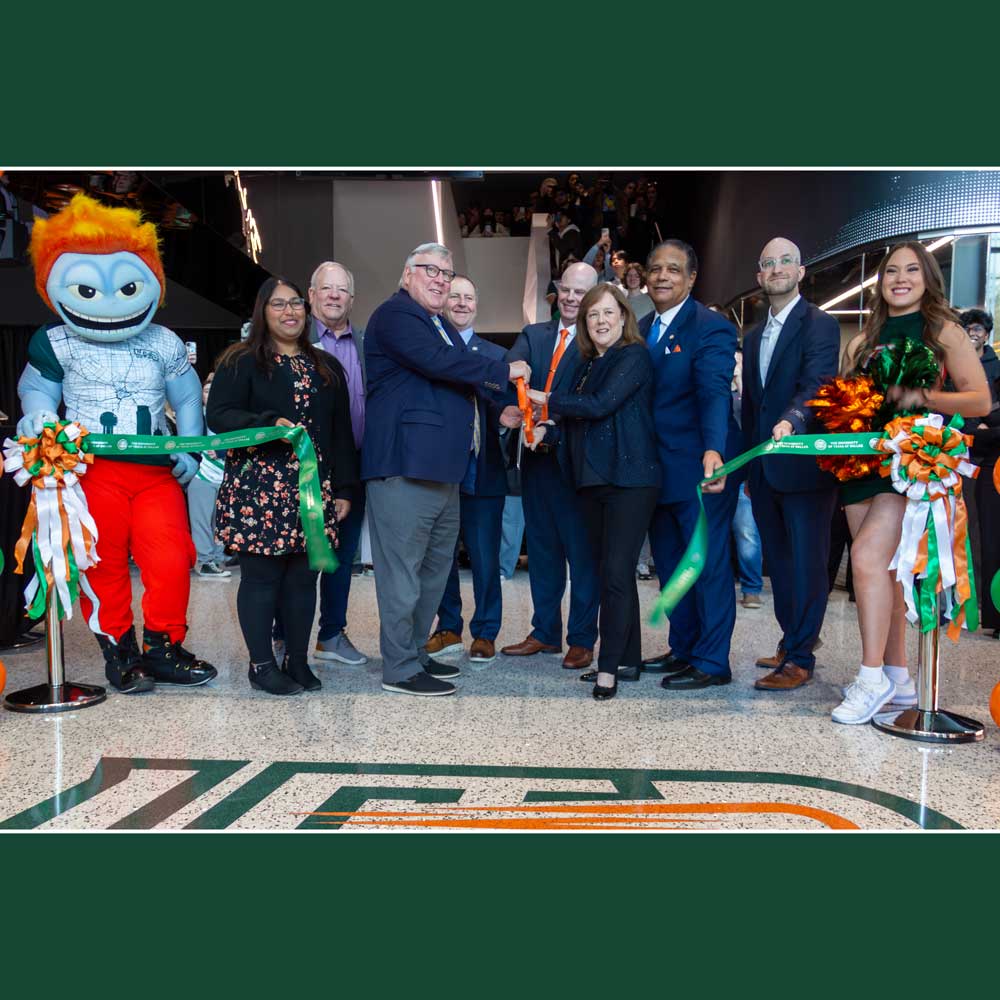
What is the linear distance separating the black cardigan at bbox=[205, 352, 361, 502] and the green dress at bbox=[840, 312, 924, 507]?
1737mm

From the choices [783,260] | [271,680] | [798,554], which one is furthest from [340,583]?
[783,260]

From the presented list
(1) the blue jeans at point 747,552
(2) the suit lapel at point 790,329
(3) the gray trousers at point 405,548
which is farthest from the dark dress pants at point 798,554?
(1) the blue jeans at point 747,552

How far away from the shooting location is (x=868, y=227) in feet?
21.7

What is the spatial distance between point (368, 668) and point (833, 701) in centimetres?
179

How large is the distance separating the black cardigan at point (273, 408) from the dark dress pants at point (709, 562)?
118 cm

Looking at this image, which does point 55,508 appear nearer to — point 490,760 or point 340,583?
point 340,583

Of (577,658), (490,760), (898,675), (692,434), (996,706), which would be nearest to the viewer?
(490,760)

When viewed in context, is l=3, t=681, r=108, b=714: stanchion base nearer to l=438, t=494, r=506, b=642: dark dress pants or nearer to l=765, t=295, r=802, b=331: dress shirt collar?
l=438, t=494, r=506, b=642: dark dress pants

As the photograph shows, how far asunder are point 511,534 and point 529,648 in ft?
7.51

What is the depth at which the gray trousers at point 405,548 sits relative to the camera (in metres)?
3.31

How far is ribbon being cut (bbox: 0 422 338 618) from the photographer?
3.24 metres

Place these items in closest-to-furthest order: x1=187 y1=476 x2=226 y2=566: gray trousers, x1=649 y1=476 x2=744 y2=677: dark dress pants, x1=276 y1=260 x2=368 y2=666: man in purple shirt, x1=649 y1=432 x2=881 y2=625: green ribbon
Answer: x1=649 y1=432 x2=881 y2=625: green ribbon
x1=649 y1=476 x2=744 y2=677: dark dress pants
x1=276 y1=260 x2=368 y2=666: man in purple shirt
x1=187 y1=476 x2=226 y2=566: gray trousers

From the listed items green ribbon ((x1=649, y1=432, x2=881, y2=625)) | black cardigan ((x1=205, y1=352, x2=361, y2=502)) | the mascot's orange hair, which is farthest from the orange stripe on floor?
the mascot's orange hair

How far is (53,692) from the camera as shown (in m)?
3.31
